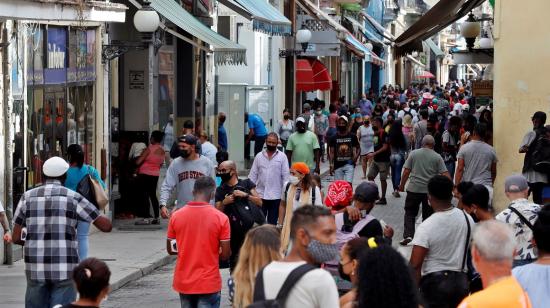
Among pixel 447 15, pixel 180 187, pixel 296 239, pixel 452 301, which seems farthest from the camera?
pixel 447 15

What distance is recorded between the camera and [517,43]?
62.0 feet

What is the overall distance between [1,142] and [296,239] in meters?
9.93

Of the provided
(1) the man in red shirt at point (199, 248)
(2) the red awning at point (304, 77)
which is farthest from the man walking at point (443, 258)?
(2) the red awning at point (304, 77)

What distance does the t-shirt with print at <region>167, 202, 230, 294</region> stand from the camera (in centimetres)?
1019

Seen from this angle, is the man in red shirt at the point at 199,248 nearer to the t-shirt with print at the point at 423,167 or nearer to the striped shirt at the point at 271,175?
the striped shirt at the point at 271,175

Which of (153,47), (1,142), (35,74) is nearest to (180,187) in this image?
(1,142)

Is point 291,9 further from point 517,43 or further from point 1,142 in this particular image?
point 1,142

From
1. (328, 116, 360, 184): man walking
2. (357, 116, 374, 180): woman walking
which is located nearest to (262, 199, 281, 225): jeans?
(328, 116, 360, 184): man walking

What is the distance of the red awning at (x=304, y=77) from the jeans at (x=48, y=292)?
32820 mm

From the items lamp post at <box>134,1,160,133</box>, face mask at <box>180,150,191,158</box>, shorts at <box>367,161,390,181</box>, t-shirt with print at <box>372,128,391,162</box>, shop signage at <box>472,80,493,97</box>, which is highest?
lamp post at <box>134,1,160,133</box>

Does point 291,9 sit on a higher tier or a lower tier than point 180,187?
higher

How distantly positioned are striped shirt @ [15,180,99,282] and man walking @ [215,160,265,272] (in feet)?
6.66

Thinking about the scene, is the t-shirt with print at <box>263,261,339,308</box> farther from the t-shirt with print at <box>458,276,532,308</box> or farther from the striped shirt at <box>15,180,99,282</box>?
the striped shirt at <box>15,180,99,282</box>

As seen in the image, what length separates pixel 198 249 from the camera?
10.2m
